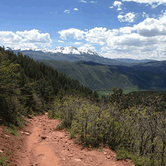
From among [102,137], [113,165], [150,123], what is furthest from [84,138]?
[150,123]

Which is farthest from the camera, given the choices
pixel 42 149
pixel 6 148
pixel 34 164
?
pixel 42 149

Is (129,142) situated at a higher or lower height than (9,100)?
lower

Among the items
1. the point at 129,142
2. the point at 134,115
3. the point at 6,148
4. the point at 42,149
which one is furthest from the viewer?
the point at 134,115

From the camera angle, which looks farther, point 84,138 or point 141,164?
point 84,138

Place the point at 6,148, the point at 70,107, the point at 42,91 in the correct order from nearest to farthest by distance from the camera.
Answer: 1. the point at 6,148
2. the point at 70,107
3. the point at 42,91

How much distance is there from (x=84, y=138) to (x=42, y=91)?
39212 millimetres

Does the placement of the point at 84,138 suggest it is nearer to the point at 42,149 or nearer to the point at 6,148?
the point at 42,149

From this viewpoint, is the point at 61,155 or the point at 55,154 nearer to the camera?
the point at 61,155

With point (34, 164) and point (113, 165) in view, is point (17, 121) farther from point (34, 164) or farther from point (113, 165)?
point (113, 165)

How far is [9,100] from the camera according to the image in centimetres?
1384

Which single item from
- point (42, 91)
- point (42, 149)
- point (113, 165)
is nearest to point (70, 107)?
point (42, 149)

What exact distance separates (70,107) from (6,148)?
27.9ft

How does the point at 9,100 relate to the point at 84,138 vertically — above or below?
above

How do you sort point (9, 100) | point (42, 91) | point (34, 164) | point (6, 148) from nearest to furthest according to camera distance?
point (34, 164) < point (6, 148) < point (9, 100) < point (42, 91)
